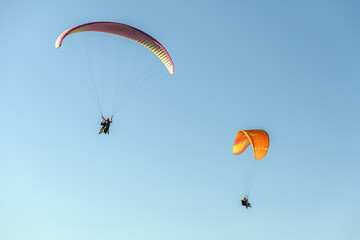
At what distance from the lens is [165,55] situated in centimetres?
3316

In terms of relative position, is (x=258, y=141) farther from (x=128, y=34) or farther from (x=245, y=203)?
(x=128, y=34)

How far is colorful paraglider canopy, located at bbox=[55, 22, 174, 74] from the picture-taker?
30.0 meters

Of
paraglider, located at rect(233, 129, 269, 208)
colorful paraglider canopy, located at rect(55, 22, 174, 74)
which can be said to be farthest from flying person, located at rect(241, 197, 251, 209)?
colorful paraglider canopy, located at rect(55, 22, 174, 74)

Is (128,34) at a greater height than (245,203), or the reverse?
(128,34)

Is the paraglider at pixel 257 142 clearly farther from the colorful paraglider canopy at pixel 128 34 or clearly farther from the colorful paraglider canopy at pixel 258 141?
the colorful paraglider canopy at pixel 128 34

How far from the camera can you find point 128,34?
3209cm

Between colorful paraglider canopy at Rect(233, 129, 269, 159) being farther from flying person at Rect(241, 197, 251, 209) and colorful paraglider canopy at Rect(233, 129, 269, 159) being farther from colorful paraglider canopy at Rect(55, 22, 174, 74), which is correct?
colorful paraglider canopy at Rect(55, 22, 174, 74)

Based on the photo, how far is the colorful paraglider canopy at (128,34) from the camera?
30.0 metres

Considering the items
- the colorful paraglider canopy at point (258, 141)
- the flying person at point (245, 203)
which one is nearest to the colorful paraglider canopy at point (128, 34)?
the colorful paraglider canopy at point (258, 141)

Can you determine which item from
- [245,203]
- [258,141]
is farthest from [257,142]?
[245,203]

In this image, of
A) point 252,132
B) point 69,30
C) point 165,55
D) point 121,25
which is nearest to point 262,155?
point 252,132

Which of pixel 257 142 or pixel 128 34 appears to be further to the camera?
pixel 257 142

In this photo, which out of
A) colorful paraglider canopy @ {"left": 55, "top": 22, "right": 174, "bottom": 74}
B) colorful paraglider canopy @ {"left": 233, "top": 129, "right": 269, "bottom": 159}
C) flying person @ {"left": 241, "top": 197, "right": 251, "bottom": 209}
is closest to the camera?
colorful paraglider canopy @ {"left": 55, "top": 22, "right": 174, "bottom": 74}

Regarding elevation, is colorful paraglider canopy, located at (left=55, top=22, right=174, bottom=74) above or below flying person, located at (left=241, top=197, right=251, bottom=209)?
above
